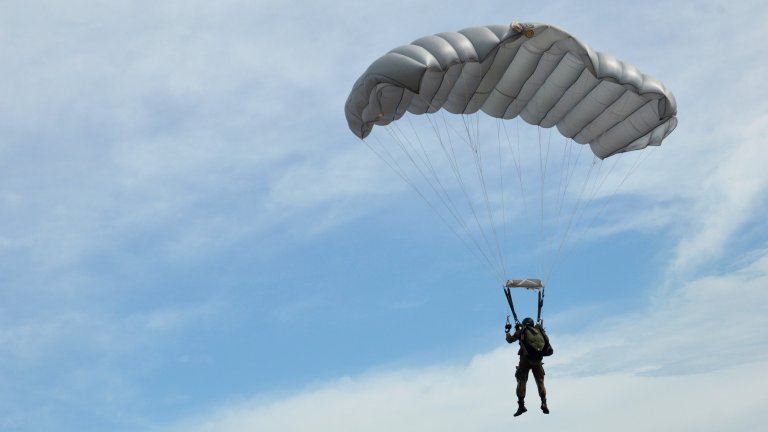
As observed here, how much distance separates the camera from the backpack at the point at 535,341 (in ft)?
76.2

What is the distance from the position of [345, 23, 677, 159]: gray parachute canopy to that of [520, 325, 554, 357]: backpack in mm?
5527

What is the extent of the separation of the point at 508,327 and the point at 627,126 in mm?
6292

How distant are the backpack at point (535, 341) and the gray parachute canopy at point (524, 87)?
18.1ft

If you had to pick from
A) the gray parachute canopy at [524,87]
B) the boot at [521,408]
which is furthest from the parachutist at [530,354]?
the gray parachute canopy at [524,87]

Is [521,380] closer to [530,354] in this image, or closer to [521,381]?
[521,381]

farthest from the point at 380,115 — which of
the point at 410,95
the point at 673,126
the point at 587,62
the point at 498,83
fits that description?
the point at 673,126

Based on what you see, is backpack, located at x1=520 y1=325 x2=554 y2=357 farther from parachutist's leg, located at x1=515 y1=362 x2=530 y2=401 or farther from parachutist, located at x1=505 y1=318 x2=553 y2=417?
parachutist's leg, located at x1=515 y1=362 x2=530 y2=401

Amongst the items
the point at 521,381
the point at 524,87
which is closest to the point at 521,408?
the point at 521,381

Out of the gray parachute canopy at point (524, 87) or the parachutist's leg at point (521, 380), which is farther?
the parachutist's leg at point (521, 380)

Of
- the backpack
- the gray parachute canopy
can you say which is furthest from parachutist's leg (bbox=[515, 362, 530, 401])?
the gray parachute canopy

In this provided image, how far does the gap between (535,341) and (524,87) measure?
19.6 feet

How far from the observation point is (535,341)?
23.2 metres

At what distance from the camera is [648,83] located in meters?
24.9

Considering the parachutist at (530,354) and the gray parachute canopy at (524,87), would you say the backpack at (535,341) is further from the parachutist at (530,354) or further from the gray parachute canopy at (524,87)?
the gray parachute canopy at (524,87)
